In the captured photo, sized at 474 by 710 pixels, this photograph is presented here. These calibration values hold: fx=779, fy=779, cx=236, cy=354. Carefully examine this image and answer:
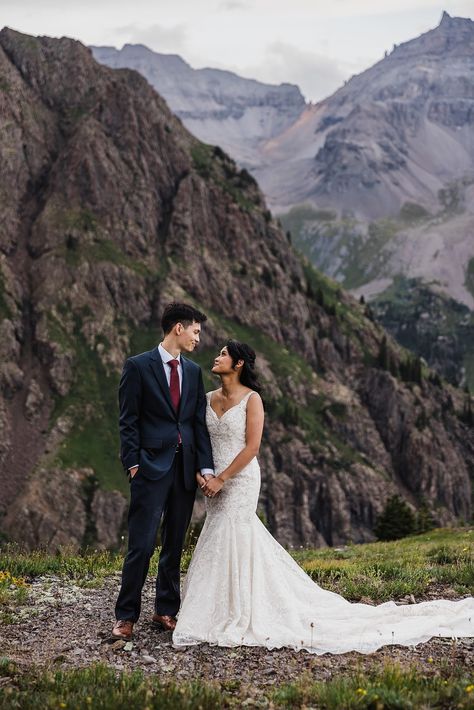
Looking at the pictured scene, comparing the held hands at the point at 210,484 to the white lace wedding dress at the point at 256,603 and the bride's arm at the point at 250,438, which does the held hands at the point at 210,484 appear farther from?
the white lace wedding dress at the point at 256,603

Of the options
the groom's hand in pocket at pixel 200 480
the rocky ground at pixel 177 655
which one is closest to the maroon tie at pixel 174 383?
the groom's hand in pocket at pixel 200 480

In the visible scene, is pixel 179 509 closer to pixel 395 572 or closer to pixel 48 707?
pixel 48 707

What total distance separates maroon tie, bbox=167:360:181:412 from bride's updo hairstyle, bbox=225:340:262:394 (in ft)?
3.68

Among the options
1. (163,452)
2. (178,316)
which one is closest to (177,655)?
(163,452)

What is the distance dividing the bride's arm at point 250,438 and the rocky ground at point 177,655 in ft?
9.77

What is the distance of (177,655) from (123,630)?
4.66ft

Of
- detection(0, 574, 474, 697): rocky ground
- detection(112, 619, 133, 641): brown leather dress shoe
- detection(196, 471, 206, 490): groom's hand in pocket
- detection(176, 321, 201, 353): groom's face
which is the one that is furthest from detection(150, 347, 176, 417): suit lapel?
detection(0, 574, 474, 697): rocky ground

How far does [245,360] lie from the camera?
15.1 m

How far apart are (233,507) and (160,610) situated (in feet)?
7.89

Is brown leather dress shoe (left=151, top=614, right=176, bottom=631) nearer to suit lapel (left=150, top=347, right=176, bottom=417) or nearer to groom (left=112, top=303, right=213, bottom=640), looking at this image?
groom (left=112, top=303, right=213, bottom=640)

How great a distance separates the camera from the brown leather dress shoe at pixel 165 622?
1462 cm

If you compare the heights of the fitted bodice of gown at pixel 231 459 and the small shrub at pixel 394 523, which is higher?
the fitted bodice of gown at pixel 231 459

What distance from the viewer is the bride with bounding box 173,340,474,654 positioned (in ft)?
44.9

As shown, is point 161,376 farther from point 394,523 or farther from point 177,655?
point 394,523
